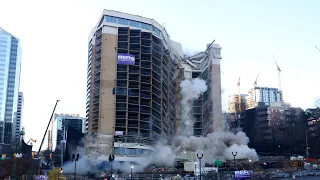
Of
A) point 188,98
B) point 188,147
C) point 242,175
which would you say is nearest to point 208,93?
point 188,98

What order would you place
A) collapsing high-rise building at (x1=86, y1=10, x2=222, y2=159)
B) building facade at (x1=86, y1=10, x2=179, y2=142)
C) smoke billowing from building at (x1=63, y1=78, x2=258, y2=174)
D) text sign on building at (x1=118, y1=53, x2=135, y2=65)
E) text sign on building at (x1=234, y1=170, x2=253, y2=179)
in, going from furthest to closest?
text sign on building at (x1=118, y1=53, x2=135, y2=65) < building facade at (x1=86, y1=10, x2=179, y2=142) < collapsing high-rise building at (x1=86, y1=10, x2=222, y2=159) < smoke billowing from building at (x1=63, y1=78, x2=258, y2=174) < text sign on building at (x1=234, y1=170, x2=253, y2=179)

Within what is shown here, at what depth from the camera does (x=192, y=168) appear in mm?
94812

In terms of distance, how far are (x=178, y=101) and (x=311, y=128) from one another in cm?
5392

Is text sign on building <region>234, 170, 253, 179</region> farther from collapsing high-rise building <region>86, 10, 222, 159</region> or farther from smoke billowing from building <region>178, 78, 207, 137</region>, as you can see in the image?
smoke billowing from building <region>178, 78, 207, 137</region>

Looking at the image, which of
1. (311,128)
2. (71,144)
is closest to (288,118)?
(311,128)

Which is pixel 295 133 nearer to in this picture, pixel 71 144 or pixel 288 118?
pixel 288 118

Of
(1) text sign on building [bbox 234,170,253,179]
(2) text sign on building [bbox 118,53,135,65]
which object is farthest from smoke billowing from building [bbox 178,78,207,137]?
(1) text sign on building [bbox 234,170,253,179]

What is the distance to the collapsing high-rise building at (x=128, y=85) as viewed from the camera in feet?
365

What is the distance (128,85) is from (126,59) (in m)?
7.18

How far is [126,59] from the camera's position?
4542 inches

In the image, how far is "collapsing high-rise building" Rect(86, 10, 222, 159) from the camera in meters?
111

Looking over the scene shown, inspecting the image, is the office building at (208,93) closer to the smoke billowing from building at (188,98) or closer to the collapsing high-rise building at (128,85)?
the smoke billowing from building at (188,98)

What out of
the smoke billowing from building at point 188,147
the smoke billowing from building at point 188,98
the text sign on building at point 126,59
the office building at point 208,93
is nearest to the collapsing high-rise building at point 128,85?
the text sign on building at point 126,59

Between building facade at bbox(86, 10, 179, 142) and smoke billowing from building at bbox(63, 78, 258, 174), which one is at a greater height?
building facade at bbox(86, 10, 179, 142)
